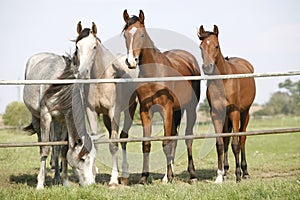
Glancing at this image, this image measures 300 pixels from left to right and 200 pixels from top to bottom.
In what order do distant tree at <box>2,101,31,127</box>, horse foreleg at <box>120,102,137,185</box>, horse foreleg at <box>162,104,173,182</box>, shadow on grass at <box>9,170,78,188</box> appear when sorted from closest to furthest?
horse foreleg at <box>162,104,173,182</box> < horse foreleg at <box>120,102,137,185</box> < shadow on grass at <box>9,170,78,188</box> < distant tree at <box>2,101,31,127</box>

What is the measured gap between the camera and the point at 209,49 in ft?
21.7

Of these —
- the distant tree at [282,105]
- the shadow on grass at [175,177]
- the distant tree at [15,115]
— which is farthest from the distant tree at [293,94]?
the shadow on grass at [175,177]

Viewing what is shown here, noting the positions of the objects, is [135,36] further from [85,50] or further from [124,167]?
[124,167]

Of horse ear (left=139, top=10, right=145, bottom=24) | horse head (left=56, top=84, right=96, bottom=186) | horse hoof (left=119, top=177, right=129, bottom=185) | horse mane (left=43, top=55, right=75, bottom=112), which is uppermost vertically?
horse ear (left=139, top=10, right=145, bottom=24)

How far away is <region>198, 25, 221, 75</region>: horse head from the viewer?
6.51 meters

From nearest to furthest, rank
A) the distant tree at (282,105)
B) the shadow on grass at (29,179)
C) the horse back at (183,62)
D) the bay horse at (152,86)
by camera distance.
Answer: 1. the bay horse at (152,86)
2. the shadow on grass at (29,179)
3. the horse back at (183,62)
4. the distant tree at (282,105)

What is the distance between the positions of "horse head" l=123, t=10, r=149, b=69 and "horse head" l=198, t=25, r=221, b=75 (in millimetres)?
959

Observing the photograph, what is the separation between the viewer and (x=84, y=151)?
6086 mm

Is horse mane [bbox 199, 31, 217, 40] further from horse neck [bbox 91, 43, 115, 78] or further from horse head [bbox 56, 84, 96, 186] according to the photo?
horse head [bbox 56, 84, 96, 186]

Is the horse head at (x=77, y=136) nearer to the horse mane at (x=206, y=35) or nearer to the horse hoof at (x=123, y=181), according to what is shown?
the horse hoof at (x=123, y=181)

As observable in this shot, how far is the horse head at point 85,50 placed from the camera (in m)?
6.20

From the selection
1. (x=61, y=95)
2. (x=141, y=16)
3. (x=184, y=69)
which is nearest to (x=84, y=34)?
(x=141, y=16)

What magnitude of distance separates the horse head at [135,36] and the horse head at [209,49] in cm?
96

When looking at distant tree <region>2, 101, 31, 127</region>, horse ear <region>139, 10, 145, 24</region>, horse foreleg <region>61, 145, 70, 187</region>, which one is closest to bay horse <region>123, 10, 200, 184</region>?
horse ear <region>139, 10, 145, 24</region>
